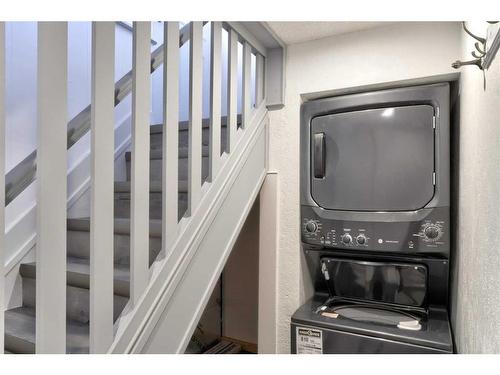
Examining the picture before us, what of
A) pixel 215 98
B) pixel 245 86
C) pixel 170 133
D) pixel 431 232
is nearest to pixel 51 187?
pixel 170 133

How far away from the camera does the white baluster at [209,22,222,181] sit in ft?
4.40

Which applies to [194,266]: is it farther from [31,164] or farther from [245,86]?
[245,86]

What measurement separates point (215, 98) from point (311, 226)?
0.78 meters

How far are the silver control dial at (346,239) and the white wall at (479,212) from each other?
0.44 metres

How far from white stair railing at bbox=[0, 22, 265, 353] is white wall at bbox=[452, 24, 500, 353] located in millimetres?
879

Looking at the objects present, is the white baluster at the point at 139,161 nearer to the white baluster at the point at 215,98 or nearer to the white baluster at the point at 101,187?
the white baluster at the point at 101,187

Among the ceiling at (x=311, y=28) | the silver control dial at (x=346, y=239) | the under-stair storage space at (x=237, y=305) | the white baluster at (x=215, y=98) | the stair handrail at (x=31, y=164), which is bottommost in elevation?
the under-stair storage space at (x=237, y=305)

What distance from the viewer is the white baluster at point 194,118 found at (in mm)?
1220

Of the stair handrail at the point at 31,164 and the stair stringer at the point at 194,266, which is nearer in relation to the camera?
the stair handrail at the point at 31,164

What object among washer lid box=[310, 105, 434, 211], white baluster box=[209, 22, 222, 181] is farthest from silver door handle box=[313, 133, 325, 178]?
white baluster box=[209, 22, 222, 181]

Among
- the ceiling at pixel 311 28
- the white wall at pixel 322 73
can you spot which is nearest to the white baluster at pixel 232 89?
the ceiling at pixel 311 28

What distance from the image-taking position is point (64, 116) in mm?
792

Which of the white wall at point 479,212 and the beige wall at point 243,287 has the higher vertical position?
the white wall at point 479,212
